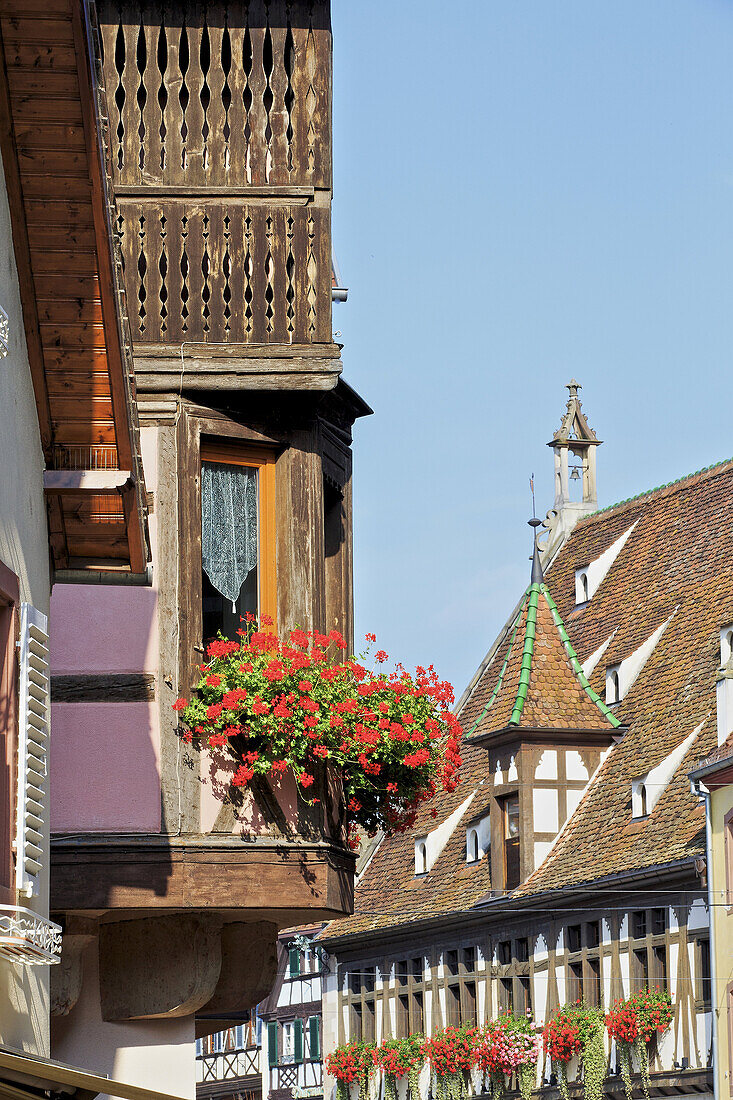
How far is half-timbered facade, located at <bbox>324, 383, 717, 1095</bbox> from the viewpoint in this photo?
3041 centimetres

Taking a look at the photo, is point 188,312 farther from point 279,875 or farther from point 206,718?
point 279,875

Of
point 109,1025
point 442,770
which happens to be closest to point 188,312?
point 442,770

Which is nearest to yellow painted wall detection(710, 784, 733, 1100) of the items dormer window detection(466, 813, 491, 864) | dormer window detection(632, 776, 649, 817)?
dormer window detection(632, 776, 649, 817)

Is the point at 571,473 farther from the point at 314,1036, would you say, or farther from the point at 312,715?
the point at 312,715

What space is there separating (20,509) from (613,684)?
1082 inches

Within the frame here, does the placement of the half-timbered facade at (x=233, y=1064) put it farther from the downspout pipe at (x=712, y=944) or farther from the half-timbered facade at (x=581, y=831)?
the downspout pipe at (x=712, y=944)

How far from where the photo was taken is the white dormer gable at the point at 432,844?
37969 mm

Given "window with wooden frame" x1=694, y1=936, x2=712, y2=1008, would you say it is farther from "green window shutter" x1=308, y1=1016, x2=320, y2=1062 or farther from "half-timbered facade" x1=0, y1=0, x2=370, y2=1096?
"green window shutter" x1=308, y1=1016, x2=320, y2=1062

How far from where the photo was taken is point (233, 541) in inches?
507

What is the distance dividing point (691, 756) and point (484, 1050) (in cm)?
589

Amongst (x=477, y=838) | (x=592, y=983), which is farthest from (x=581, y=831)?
(x=477, y=838)

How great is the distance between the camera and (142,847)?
1195cm

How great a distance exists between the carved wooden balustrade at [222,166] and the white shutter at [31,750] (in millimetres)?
4231

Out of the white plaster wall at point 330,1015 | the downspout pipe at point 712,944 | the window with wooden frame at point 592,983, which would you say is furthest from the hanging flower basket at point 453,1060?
the downspout pipe at point 712,944
